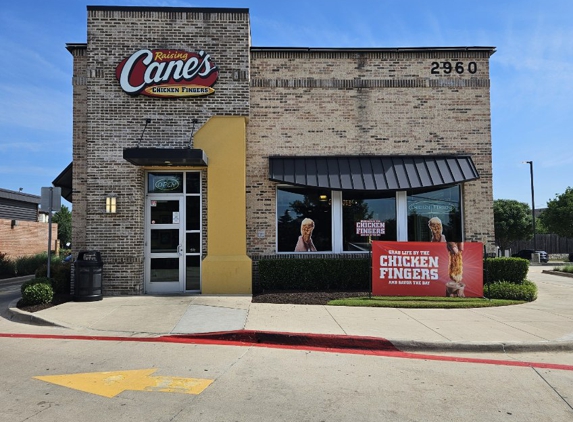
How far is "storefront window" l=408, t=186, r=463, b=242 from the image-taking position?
13.1 metres

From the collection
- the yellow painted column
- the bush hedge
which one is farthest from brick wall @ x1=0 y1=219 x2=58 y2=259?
the yellow painted column

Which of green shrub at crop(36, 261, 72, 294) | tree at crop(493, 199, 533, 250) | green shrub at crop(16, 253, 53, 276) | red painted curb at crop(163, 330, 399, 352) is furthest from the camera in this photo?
tree at crop(493, 199, 533, 250)

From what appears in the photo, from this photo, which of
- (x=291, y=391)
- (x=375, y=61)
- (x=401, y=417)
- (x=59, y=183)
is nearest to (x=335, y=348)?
(x=291, y=391)

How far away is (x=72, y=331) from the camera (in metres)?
8.05

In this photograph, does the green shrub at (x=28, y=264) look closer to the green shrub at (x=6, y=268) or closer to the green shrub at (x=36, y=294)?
the green shrub at (x=6, y=268)

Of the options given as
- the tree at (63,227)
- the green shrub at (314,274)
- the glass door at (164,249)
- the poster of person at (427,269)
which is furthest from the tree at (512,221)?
the tree at (63,227)

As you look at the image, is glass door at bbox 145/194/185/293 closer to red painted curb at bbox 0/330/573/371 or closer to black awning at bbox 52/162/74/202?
black awning at bbox 52/162/74/202

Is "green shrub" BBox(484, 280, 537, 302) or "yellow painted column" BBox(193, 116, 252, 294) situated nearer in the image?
"green shrub" BBox(484, 280, 537, 302)

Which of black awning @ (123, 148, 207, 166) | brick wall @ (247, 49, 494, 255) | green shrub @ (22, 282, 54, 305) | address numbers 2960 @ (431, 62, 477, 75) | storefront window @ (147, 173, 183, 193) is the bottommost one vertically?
green shrub @ (22, 282, 54, 305)

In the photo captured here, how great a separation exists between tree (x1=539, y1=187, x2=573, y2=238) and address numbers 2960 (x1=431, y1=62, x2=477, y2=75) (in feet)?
86.6

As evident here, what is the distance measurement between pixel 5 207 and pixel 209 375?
2658cm

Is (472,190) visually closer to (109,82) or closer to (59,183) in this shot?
(109,82)

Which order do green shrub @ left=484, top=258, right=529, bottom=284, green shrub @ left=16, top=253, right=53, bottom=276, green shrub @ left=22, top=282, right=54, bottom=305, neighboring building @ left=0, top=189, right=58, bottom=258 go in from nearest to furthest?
green shrub @ left=22, top=282, right=54, bottom=305 < green shrub @ left=484, top=258, right=529, bottom=284 < green shrub @ left=16, top=253, right=53, bottom=276 < neighboring building @ left=0, top=189, right=58, bottom=258

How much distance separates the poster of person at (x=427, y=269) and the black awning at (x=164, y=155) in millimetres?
4958
